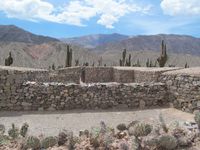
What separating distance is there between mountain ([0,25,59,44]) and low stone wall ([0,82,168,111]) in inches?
6211

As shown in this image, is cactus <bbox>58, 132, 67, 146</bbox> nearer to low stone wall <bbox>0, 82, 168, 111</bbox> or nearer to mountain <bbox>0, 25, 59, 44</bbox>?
low stone wall <bbox>0, 82, 168, 111</bbox>

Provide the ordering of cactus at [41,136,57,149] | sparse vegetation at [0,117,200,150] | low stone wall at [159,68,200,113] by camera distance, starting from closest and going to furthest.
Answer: sparse vegetation at [0,117,200,150] → cactus at [41,136,57,149] → low stone wall at [159,68,200,113]

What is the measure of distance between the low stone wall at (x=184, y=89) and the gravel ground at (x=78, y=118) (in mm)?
348

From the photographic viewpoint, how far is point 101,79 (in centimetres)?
2853

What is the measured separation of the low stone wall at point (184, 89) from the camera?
14.0 m

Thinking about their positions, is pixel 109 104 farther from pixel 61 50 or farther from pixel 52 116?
pixel 61 50

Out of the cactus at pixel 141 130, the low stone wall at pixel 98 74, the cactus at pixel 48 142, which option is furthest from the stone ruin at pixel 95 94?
the low stone wall at pixel 98 74

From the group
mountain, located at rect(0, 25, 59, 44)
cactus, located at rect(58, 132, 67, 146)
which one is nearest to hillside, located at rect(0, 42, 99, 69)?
mountain, located at rect(0, 25, 59, 44)

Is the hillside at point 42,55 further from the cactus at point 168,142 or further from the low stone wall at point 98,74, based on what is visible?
the cactus at point 168,142

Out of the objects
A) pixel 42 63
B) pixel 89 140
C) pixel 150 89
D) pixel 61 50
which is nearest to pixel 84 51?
pixel 61 50

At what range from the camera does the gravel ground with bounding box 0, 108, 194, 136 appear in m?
12.1

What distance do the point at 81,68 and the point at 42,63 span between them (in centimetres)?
6463

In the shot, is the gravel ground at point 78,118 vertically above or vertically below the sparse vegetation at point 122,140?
below

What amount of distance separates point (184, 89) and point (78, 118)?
4.15m
